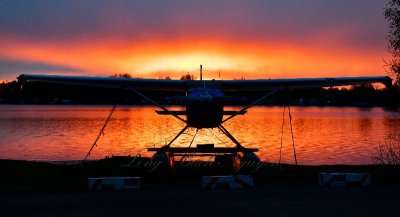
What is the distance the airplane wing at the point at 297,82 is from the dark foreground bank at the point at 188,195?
106 inches

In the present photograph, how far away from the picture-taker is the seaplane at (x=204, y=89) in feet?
49.3

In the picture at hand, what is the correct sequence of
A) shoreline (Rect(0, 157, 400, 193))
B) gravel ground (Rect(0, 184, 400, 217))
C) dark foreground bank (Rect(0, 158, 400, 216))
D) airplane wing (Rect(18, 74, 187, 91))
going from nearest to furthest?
gravel ground (Rect(0, 184, 400, 217)) → dark foreground bank (Rect(0, 158, 400, 216)) → shoreline (Rect(0, 157, 400, 193)) → airplane wing (Rect(18, 74, 187, 91))

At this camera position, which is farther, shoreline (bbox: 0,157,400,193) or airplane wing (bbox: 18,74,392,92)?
airplane wing (bbox: 18,74,392,92)

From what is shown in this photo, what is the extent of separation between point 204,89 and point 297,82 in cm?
293

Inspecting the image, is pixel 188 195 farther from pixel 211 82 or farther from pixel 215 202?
pixel 211 82

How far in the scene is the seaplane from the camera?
15.0 m

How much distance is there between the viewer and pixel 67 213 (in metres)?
8.49

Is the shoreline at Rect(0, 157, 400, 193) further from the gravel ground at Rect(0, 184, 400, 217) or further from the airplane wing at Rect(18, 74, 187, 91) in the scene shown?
the airplane wing at Rect(18, 74, 187, 91)

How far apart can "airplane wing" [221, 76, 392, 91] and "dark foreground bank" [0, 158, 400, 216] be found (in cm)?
269

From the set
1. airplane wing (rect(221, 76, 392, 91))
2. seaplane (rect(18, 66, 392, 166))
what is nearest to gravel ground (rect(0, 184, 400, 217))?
seaplane (rect(18, 66, 392, 166))

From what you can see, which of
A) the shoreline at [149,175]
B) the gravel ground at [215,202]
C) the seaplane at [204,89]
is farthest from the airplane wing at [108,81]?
the gravel ground at [215,202]

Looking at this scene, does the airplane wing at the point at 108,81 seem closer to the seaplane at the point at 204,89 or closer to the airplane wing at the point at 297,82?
the seaplane at the point at 204,89

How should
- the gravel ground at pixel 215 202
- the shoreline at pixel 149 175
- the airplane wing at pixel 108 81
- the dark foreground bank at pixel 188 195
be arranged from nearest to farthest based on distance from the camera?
the gravel ground at pixel 215 202 → the dark foreground bank at pixel 188 195 → the shoreline at pixel 149 175 → the airplane wing at pixel 108 81

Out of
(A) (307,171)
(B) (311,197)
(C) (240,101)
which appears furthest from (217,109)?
(B) (311,197)
